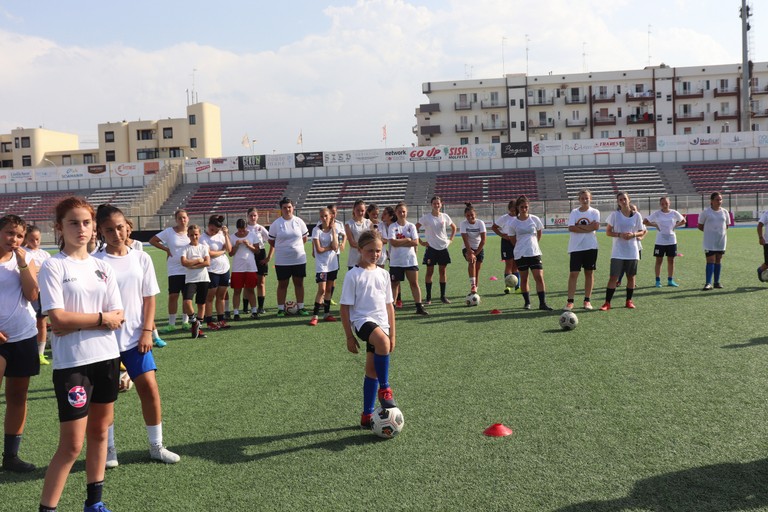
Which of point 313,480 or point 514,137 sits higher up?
point 514,137

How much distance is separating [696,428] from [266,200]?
53.1m

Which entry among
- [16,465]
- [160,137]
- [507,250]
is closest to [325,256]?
[507,250]

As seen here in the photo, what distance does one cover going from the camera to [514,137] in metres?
77.4

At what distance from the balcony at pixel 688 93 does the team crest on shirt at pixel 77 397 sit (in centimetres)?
8015

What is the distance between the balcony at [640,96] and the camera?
244 ft

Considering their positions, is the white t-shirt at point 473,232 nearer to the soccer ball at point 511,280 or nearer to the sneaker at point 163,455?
the soccer ball at point 511,280

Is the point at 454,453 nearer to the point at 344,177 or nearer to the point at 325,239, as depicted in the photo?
the point at 325,239

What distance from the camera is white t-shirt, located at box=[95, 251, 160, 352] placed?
4879 mm

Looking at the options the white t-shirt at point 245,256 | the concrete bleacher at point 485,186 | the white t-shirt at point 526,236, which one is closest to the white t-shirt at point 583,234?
the white t-shirt at point 526,236

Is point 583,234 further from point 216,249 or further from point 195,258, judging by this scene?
point 195,258

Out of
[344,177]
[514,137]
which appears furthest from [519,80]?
[344,177]

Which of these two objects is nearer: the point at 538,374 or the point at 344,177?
the point at 538,374

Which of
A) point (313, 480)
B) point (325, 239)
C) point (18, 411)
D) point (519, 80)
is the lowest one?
point (313, 480)

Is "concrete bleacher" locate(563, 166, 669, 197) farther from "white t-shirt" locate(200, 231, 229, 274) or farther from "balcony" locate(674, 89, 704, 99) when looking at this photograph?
"white t-shirt" locate(200, 231, 229, 274)
